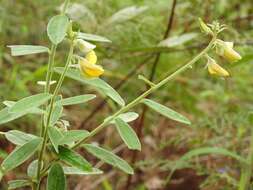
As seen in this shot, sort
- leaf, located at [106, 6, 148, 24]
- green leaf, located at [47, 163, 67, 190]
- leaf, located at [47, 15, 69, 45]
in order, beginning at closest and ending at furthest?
1. leaf, located at [47, 15, 69, 45]
2. green leaf, located at [47, 163, 67, 190]
3. leaf, located at [106, 6, 148, 24]

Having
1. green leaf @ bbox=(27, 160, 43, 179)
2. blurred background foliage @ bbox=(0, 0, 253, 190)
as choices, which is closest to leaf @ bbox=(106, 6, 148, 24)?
blurred background foliage @ bbox=(0, 0, 253, 190)

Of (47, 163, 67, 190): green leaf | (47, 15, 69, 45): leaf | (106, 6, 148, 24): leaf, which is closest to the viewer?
(47, 15, 69, 45): leaf

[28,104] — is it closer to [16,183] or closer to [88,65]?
[88,65]

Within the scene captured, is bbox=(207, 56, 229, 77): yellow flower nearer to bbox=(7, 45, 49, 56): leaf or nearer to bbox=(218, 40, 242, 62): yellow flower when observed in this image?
bbox=(218, 40, 242, 62): yellow flower

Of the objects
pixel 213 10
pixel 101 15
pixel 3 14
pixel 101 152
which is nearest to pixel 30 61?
pixel 3 14

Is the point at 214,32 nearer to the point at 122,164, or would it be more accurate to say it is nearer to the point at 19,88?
the point at 122,164

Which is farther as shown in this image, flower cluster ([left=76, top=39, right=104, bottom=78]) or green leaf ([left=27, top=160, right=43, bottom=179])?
green leaf ([left=27, top=160, right=43, bottom=179])

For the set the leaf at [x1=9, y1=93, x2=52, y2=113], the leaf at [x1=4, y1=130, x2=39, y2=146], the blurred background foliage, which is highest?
the leaf at [x1=9, y1=93, x2=52, y2=113]

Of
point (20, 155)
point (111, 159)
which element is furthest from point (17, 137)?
point (111, 159)
